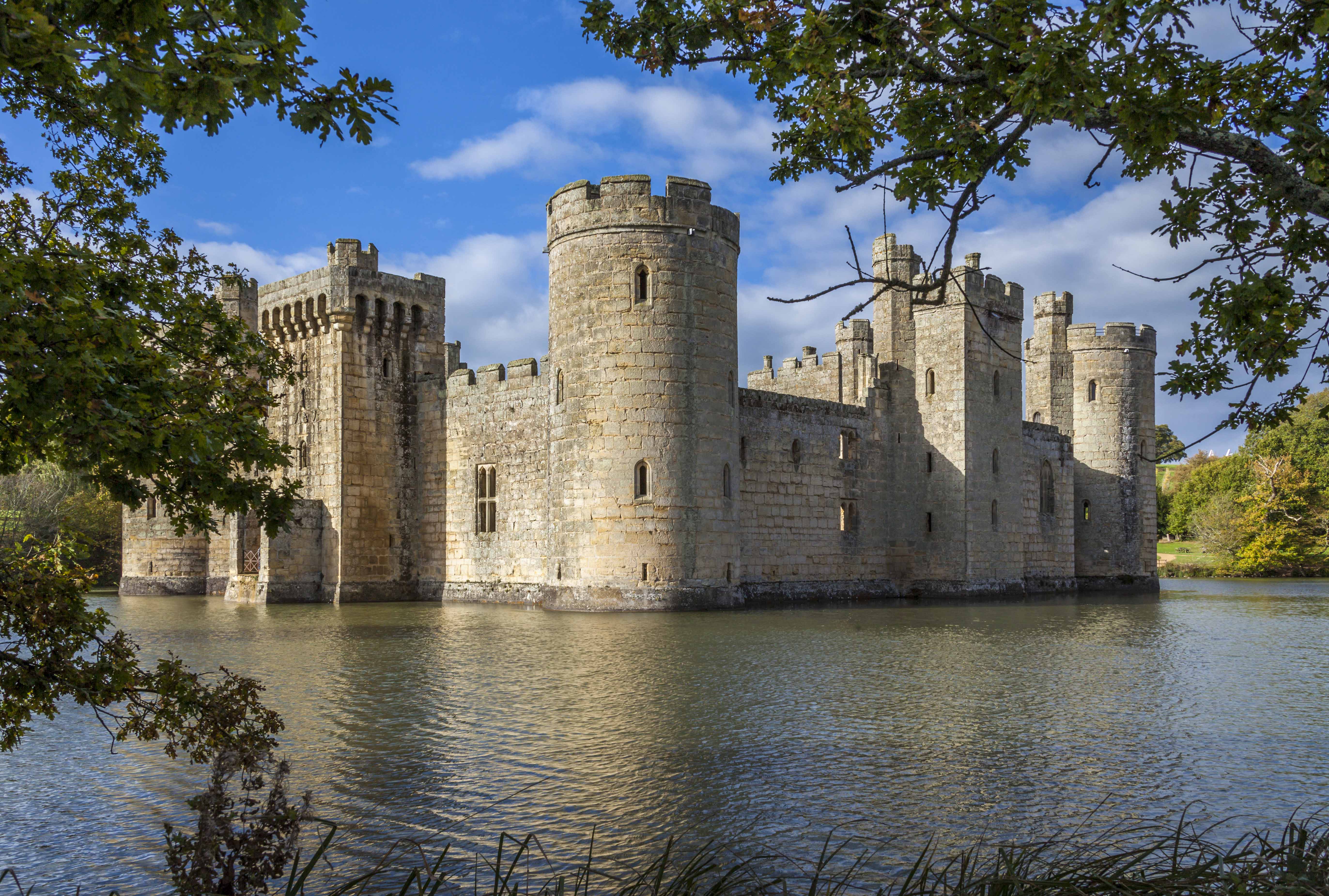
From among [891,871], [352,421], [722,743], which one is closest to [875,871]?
[891,871]

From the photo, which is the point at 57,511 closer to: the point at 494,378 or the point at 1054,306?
the point at 494,378

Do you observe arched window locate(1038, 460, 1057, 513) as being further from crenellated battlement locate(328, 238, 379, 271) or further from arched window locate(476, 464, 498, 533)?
crenellated battlement locate(328, 238, 379, 271)

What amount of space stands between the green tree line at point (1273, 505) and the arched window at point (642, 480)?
41.5m

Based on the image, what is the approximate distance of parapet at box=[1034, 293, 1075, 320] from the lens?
38969 millimetres

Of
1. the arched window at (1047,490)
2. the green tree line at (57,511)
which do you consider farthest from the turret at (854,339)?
the green tree line at (57,511)

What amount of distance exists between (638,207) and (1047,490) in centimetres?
1934

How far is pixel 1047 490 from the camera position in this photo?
36.1m

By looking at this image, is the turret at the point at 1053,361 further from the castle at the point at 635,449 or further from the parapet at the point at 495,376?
the parapet at the point at 495,376

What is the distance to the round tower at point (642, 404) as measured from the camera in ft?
76.8

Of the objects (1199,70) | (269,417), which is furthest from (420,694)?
(269,417)

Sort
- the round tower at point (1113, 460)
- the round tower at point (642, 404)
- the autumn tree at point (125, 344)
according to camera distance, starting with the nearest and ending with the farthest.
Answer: the autumn tree at point (125, 344) → the round tower at point (642, 404) → the round tower at point (1113, 460)

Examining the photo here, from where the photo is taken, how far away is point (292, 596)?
28359 millimetres

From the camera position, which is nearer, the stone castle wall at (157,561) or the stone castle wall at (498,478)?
the stone castle wall at (498,478)

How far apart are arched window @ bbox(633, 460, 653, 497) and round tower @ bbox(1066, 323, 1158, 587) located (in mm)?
20866
